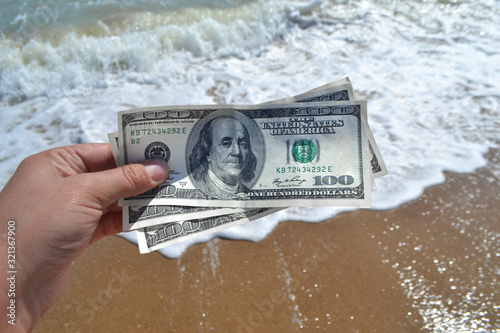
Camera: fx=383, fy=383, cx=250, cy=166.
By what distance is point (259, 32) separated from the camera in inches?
195

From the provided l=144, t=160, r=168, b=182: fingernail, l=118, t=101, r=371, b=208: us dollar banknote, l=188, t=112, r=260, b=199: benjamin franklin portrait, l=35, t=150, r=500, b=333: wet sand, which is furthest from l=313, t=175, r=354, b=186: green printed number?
l=144, t=160, r=168, b=182: fingernail

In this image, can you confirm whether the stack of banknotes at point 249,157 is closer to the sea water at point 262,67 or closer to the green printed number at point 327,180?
the green printed number at point 327,180

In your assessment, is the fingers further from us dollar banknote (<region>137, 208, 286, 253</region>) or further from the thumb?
us dollar banknote (<region>137, 208, 286, 253</region>)

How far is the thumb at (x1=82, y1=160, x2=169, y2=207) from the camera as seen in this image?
1.51 meters

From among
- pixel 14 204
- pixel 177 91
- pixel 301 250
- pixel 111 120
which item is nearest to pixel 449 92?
pixel 301 250

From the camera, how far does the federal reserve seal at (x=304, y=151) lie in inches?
73.2

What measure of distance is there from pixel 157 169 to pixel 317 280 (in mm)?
1025

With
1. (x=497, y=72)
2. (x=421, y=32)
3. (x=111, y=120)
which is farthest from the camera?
(x=421, y=32)

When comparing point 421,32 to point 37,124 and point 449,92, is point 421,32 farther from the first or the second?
point 37,124

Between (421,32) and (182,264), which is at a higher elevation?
(421,32)

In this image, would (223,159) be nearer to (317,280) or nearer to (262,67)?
(317,280)

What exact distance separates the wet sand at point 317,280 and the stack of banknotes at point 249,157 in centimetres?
38

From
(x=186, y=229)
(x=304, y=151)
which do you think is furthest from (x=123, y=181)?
(x=304, y=151)

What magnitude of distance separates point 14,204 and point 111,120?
2085 mm
